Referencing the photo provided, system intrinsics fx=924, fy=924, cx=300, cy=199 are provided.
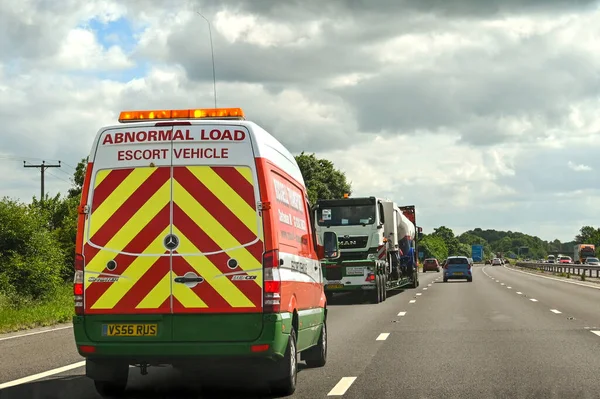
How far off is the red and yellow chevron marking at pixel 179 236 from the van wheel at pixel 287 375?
74cm

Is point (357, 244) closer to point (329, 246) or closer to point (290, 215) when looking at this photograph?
point (329, 246)

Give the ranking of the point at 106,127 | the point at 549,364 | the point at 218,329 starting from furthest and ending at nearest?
the point at 549,364
the point at 106,127
the point at 218,329

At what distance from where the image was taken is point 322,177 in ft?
292

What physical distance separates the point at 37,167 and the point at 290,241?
6303 cm

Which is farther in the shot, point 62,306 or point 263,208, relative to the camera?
point 62,306

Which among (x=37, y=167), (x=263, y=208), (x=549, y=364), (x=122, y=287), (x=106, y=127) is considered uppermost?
(x=37, y=167)

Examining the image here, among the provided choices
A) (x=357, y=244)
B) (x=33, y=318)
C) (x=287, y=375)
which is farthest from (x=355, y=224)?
(x=287, y=375)

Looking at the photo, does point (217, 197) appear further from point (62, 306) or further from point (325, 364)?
point (62, 306)

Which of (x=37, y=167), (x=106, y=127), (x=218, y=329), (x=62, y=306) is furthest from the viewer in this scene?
(x=37, y=167)

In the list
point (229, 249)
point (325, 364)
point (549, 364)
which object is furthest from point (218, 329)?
point (549, 364)

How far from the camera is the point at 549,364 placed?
1089 cm

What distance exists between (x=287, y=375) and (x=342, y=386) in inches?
33.2

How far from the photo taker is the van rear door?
316 inches

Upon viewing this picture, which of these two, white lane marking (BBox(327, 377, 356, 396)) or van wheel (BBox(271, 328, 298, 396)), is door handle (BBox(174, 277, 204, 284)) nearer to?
van wheel (BBox(271, 328, 298, 396))
